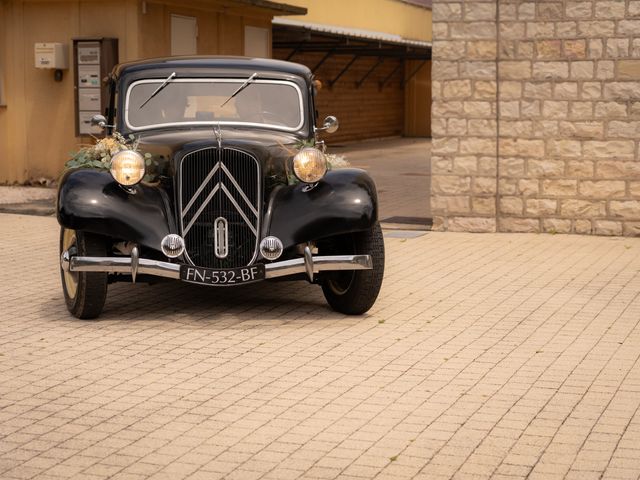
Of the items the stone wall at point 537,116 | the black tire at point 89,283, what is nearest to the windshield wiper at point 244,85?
the black tire at point 89,283

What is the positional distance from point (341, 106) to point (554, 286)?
21626 mm

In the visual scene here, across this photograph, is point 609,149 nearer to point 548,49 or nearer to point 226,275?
point 548,49

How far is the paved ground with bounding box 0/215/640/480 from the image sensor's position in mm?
5242

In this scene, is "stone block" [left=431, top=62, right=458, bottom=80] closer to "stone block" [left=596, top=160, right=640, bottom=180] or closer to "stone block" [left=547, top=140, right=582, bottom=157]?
"stone block" [left=547, top=140, right=582, bottom=157]

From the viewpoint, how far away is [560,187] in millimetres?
13078

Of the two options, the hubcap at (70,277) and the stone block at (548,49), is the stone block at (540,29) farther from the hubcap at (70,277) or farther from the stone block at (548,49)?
the hubcap at (70,277)

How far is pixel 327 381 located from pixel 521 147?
7.05 m

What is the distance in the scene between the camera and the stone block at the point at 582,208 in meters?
13.0

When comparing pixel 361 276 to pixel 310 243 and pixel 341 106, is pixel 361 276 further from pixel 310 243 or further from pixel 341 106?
pixel 341 106

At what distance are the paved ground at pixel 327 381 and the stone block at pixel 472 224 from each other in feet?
9.51

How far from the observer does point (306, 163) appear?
27.4 feet

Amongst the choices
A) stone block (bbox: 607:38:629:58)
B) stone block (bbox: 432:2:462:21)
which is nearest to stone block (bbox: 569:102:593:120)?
stone block (bbox: 607:38:629:58)

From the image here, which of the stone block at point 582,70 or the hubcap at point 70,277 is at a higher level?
the stone block at point 582,70

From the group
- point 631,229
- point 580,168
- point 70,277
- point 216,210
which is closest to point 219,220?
point 216,210
